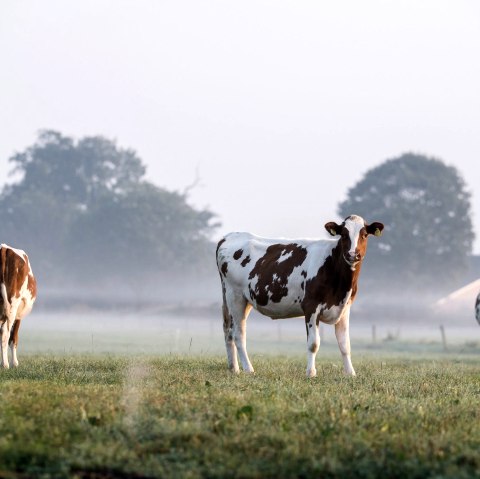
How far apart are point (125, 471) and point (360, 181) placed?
83.7 meters

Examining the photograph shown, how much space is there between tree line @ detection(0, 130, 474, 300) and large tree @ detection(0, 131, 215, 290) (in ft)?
0.38

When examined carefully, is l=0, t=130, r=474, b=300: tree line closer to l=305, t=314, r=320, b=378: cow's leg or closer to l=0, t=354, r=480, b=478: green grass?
l=305, t=314, r=320, b=378: cow's leg

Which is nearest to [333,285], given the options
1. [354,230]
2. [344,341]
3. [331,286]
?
[331,286]

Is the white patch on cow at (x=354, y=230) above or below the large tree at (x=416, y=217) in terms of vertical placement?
below

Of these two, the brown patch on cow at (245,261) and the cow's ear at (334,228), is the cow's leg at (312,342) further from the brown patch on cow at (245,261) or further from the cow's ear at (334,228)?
the brown patch on cow at (245,261)

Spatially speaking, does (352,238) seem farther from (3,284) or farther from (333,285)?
(3,284)

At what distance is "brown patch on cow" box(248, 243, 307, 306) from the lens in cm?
1922

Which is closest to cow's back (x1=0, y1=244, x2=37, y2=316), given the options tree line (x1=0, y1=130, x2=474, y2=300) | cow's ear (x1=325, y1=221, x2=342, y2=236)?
cow's ear (x1=325, y1=221, x2=342, y2=236)

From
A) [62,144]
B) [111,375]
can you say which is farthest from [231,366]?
[62,144]

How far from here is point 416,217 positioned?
87.6 metres

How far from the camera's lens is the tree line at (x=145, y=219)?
87.3m

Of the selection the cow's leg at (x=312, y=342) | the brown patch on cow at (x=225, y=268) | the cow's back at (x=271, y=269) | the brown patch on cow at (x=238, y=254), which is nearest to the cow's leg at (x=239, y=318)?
the cow's back at (x=271, y=269)

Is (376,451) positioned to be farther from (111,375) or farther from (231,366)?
(231,366)

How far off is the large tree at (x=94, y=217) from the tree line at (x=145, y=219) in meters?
0.12
